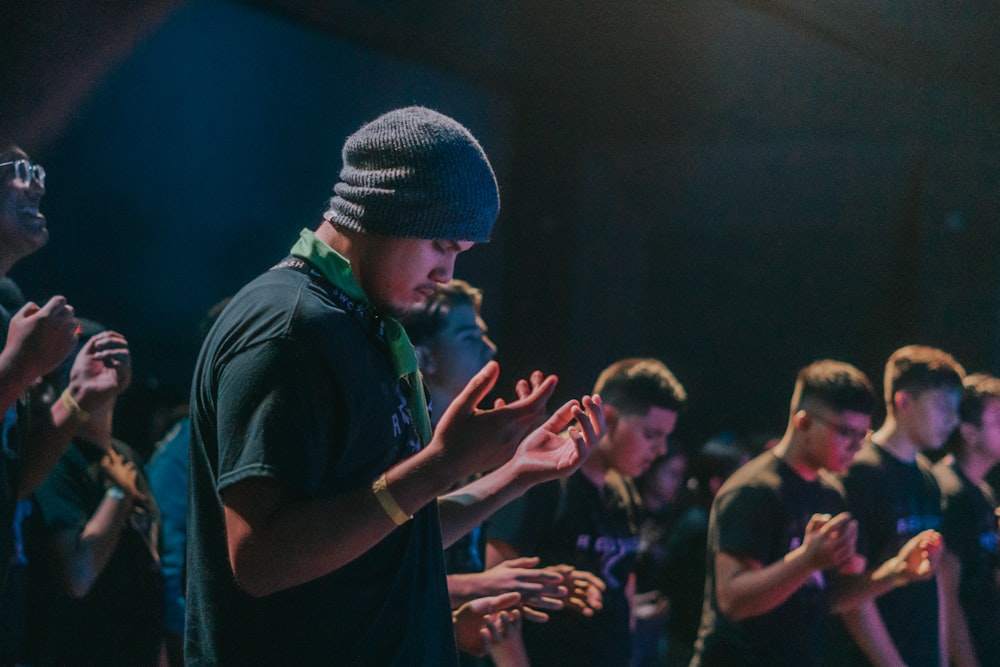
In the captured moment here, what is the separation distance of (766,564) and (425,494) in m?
2.51

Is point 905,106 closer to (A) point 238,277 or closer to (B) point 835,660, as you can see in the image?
(B) point 835,660

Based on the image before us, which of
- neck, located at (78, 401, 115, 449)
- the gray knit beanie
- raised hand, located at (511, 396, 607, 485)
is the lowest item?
neck, located at (78, 401, 115, 449)

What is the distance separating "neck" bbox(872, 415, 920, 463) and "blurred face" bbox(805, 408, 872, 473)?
690mm

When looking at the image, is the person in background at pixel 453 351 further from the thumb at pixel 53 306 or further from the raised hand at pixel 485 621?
the thumb at pixel 53 306

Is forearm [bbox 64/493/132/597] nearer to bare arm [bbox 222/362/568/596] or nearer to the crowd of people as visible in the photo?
the crowd of people

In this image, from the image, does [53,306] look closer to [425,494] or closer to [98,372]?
[98,372]

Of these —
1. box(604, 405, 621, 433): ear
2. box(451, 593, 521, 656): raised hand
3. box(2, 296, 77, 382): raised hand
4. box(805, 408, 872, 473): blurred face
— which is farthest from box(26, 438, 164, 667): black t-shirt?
box(805, 408, 872, 473): blurred face

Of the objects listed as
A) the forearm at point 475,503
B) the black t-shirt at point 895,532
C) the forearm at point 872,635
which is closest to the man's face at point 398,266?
the forearm at point 475,503

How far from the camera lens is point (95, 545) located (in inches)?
129

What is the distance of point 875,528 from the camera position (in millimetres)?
4418

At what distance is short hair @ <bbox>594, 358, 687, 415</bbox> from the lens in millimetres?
4012

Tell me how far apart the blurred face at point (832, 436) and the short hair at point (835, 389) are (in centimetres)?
3

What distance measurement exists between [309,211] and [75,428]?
8.09 feet

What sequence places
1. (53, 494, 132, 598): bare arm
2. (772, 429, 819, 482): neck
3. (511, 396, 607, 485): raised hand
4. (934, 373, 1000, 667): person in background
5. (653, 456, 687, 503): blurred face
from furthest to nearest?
(653, 456, 687, 503): blurred face, (934, 373, 1000, 667): person in background, (772, 429, 819, 482): neck, (53, 494, 132, 598): bare arm, (511, 396, 607, 485): raised hand
